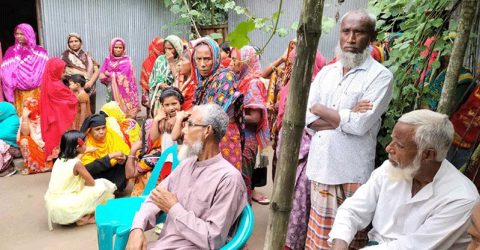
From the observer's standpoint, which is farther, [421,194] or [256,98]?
[256,98]

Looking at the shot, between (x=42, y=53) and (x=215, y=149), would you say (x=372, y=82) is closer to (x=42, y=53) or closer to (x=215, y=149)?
(x=215, y=149)

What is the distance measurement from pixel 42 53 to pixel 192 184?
5.16m

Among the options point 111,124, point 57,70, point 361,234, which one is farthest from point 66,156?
point 361,234

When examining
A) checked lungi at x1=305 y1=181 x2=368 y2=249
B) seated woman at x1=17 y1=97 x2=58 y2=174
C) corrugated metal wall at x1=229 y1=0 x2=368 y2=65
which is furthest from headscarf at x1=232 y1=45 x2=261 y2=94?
corrugated metal wall at x1=229 y1=0 x2=368 y2=65

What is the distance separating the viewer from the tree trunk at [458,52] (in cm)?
188

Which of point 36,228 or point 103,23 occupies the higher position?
point 103,23

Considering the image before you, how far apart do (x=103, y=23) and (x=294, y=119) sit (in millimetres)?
7977

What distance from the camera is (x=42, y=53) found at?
252 inches

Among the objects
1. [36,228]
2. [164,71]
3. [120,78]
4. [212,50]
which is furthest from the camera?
[120,78]

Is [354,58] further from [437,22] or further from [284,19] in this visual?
[284,19]

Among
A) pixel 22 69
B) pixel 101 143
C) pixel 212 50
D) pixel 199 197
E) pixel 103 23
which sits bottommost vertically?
pixel 101 143

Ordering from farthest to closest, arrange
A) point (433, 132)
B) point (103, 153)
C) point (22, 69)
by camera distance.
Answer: point (22, 69), point (103, 153), point (433, 132)

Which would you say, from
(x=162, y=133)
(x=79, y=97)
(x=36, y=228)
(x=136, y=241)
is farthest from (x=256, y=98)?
(x=79, y=97)

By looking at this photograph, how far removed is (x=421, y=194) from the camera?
6.25 ft
